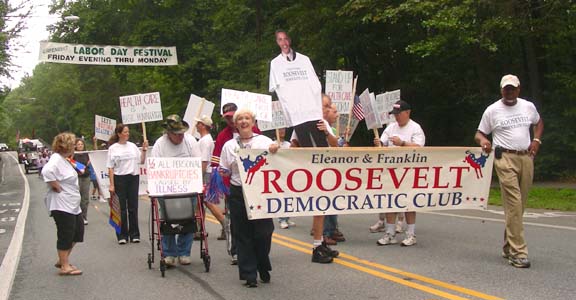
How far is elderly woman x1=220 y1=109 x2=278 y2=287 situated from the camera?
6.47 meters

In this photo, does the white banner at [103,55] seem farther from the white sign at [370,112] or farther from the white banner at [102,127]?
the white sign at [370,112]

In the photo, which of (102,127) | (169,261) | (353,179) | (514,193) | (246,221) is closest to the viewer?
(246,221)

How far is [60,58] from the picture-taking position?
20.5 metres

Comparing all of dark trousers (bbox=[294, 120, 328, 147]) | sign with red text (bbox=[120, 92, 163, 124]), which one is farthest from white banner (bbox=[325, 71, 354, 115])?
dark trousers (bbox=[294, 120, 328, 147])

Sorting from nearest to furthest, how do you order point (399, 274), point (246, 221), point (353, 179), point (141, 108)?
point (246, 221) → point (399, 274) → point (353, 179) → point (141, 108)

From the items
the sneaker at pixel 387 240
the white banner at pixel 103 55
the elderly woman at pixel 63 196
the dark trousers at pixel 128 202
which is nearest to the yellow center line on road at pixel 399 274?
the sneaker at pixel 387 240

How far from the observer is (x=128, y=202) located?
10.2 metres

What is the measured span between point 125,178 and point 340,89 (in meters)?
4.29

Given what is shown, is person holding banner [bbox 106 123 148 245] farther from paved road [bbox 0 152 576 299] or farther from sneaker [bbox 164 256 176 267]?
sneaker [bbox 164 256 176 267]

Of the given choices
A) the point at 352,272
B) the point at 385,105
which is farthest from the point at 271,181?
the point at 385,105

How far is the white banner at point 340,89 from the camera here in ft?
38.8

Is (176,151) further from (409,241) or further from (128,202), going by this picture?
(409,241)

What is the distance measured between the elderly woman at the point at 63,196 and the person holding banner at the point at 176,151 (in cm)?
105

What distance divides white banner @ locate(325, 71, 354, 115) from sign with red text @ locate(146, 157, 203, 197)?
15.2ft
